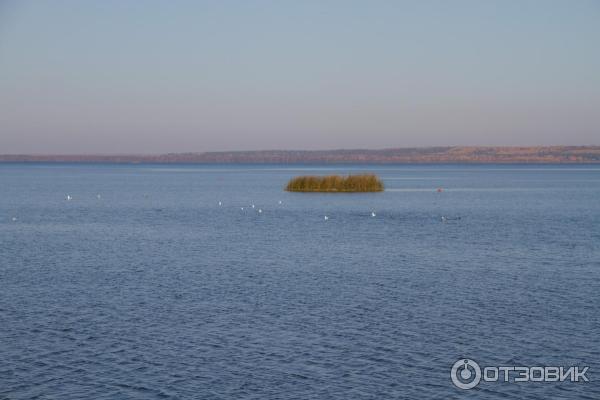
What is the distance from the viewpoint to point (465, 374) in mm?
20359

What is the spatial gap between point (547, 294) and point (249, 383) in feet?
50.8

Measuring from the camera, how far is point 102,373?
2028 centimetres

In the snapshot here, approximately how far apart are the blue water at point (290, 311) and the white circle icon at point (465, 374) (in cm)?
30

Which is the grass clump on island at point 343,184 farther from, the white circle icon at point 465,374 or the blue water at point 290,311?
the white circle icon at point 465,374

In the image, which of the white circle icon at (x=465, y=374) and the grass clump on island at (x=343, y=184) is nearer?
the white circle icon at (x=465, y=374)

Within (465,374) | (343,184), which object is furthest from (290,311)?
(343,184)

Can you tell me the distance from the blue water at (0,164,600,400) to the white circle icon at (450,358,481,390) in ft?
0.99

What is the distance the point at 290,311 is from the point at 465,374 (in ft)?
27.8

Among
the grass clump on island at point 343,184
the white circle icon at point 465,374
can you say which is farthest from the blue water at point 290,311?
the grass clump on island at point 343,184

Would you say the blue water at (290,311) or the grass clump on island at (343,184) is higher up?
the grass clump on island at (343,184)

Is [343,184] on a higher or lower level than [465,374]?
higher

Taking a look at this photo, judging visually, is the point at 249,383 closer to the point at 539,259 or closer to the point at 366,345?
the point at 366,345

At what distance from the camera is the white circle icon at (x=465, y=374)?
1962 cm

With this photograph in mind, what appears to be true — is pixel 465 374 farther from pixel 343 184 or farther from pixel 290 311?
pixel 343 184
